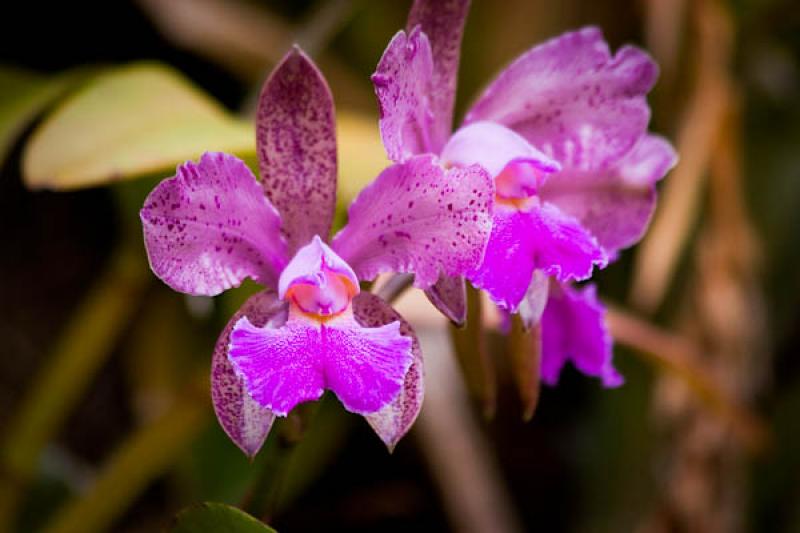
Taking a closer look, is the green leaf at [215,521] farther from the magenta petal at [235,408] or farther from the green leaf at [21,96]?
the green leaf at [21,96]

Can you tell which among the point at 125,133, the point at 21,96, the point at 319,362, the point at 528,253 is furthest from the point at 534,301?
the point at 21,96

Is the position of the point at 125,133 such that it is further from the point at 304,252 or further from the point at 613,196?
the point at 613,196

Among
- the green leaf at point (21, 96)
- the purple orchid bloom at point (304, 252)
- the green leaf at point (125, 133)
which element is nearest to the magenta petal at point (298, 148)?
the purple orchid bloom at point (304, 252)

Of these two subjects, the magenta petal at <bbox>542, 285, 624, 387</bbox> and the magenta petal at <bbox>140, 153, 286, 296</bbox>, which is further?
the magenta petal at <bbox>542, 285, 624, 387</bbox>

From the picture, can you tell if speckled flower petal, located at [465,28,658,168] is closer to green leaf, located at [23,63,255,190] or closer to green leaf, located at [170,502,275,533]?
green leaf, located at [23,63,255,190]

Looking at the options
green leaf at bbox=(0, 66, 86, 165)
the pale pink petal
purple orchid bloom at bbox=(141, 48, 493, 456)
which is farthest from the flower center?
green leaf at bbox=(0, 66, 86, 165)

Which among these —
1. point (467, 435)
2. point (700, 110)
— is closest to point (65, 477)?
point (467, 435)
